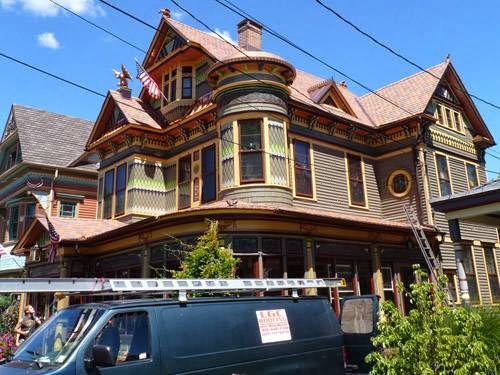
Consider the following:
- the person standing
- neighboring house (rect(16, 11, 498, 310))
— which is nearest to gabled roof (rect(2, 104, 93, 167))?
neighboring house (rect(16, 11, 498, 310))

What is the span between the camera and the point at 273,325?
7305mm

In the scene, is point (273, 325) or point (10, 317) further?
Result: point (10, 317)

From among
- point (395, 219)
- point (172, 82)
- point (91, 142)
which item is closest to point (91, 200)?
point (91, 142)

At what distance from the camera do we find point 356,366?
29.4ft

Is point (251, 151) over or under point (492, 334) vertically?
over

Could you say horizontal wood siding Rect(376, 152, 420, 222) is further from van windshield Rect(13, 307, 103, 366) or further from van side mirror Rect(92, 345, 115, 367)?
van side mirror Rect(92, 345, 115, 367)

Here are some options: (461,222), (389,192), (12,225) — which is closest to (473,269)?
(461,222)

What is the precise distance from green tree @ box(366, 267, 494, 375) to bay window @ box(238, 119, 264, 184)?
10.3 m

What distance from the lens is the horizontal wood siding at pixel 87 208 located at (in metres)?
27.8

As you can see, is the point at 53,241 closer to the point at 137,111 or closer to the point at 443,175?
the point at 137,111

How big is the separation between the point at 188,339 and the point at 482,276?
18.6m

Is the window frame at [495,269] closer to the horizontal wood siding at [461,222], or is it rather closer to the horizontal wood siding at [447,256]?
the horizontal wood siding at [461,222]

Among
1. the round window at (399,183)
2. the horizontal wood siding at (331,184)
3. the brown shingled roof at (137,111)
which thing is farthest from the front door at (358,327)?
the brown shingled roof at (137,111)

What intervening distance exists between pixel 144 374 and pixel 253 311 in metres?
2.01
